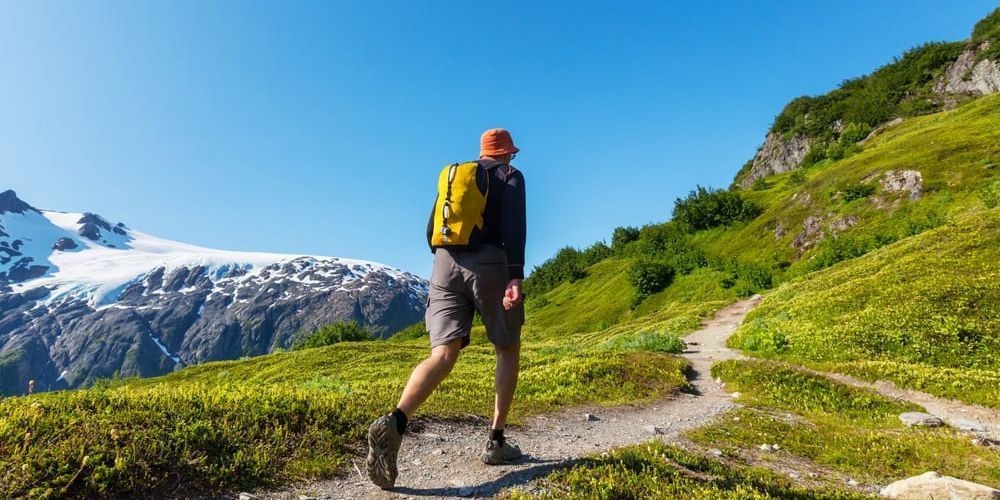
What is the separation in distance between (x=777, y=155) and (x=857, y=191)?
289 feet

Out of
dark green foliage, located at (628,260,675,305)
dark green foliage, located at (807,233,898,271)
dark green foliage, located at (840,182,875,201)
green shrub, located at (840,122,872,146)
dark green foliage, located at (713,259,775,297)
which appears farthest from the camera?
green shrub, located at (840,122,872,146)

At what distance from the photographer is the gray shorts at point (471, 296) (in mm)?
5492

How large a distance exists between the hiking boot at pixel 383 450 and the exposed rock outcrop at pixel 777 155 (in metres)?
125

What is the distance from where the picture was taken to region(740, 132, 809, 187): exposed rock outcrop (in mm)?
114375

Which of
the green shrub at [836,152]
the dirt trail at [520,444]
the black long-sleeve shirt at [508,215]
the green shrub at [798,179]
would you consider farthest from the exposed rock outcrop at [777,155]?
the black long-sleeve shirt at [508,215]

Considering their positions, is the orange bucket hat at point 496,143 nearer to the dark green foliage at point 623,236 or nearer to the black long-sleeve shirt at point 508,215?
the black long-sleeve shirt at point 508,215

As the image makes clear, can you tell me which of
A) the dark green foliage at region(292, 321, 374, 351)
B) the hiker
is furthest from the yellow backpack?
the dark green foliage at region(292, 321, 374, 351)

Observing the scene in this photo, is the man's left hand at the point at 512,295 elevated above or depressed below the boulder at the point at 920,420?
above

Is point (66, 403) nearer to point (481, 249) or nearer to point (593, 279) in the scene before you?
point (481, 249)

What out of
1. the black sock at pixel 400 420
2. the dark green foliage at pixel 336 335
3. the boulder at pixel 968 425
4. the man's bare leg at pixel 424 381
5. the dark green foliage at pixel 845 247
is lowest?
the dark green foliage at pixel 336 335

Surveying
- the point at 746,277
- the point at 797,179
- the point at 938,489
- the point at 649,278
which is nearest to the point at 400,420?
the point at 938,489

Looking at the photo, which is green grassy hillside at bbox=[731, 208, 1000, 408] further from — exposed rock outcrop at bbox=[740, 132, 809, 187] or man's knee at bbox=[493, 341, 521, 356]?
exposed rock outcrop at bbox=[740, 132, 809, 187]

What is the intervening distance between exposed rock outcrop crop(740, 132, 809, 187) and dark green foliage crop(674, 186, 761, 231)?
178 ft

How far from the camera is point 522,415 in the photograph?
31.3ft
